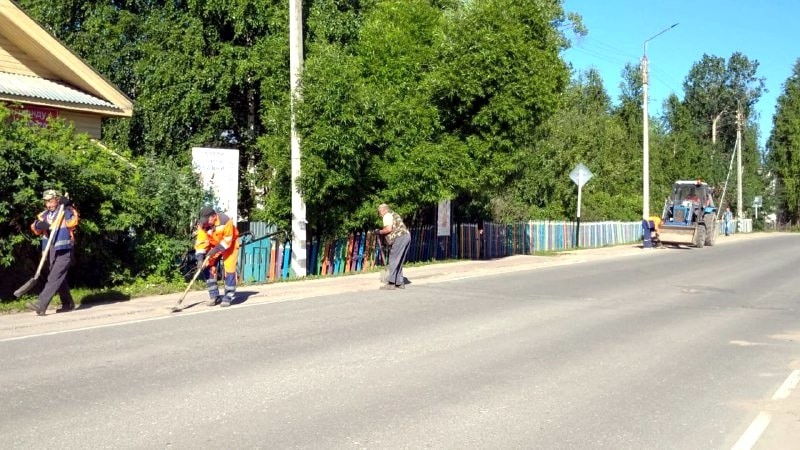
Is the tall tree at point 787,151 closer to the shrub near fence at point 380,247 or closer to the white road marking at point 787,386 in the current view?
the shrub near fence at point 380,247

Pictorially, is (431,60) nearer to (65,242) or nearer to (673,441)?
(65,242)

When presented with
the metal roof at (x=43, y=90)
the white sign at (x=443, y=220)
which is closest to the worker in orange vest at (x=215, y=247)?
the metal roof at (x=43, y=90)

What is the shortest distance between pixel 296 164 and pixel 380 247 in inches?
159

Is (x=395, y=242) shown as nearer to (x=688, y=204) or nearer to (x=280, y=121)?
(x=280, y=121)

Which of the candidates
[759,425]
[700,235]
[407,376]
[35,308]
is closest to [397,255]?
[35,308]

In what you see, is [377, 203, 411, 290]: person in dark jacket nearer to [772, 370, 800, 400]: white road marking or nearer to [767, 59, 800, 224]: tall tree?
[772, 370, 800, 400]: white road marking

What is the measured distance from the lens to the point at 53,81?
58.2 ft

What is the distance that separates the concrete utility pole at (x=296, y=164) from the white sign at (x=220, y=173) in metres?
1.26

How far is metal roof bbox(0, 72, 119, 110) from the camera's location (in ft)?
52.3

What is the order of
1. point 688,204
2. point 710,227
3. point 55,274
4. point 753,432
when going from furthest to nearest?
point 710,227 → point 688,204 → point 55,274 → point 753,432

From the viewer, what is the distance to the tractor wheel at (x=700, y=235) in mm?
29797

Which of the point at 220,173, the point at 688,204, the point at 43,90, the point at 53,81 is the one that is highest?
the point at 53,81

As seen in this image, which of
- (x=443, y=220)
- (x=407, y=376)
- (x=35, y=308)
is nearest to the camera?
(x=407, y=376)

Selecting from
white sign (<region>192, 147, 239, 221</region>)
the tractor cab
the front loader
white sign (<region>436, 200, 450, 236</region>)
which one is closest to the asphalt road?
white sign (<region>192, 147, 239, 221</region>)
